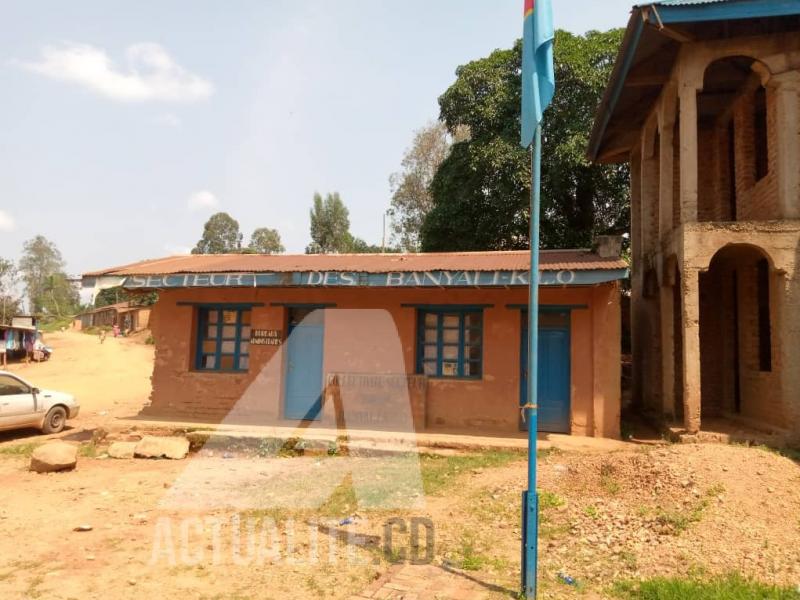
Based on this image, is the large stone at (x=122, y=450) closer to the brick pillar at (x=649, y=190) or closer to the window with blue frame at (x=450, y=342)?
the window with blue frame at (x=450, y=342)

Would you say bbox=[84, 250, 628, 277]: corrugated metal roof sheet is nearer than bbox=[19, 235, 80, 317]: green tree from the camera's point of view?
Yes

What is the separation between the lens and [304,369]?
1152 centimetres

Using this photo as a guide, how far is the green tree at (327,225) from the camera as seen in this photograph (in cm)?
4641

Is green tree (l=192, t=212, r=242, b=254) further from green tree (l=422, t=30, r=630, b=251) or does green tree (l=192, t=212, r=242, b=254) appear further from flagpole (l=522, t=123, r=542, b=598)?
flagpole (l=522, t=123, r=542, b=598)

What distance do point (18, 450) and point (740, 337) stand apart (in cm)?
1333

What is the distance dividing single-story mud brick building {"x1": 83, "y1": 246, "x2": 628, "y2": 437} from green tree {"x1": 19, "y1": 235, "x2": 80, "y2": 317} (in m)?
60.8

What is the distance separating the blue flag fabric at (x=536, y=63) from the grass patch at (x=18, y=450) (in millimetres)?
10185

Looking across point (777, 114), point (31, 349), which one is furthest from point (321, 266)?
point (31, 349)

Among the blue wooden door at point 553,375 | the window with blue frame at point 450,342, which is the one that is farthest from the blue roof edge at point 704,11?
the window with blue frame at point 450,342

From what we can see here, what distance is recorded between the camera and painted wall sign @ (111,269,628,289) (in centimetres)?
921

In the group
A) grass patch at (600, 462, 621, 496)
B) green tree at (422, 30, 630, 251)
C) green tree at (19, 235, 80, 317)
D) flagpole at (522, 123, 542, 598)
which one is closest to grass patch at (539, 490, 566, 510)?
grass patch at (600, 462, 621, 496)

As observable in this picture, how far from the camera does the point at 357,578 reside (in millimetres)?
4777

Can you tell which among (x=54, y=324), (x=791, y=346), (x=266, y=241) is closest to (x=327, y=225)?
(x=266, y=241)

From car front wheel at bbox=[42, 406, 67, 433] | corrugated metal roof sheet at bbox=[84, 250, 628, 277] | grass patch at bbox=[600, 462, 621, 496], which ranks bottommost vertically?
car front wheel at bbox=[42, 406, 67, 433]
